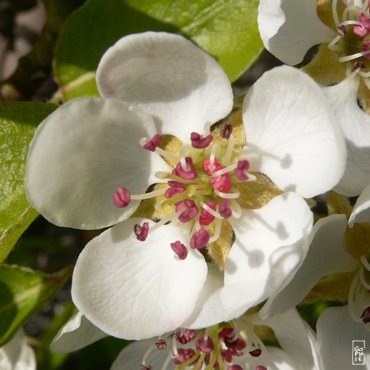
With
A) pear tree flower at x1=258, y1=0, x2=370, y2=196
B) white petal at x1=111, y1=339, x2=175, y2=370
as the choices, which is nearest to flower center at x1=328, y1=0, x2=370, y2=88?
pear tree flower at x1=258, y1=0, x2=370, y2=196

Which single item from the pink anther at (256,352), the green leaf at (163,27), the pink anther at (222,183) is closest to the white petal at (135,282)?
the pink anther at (222,183)

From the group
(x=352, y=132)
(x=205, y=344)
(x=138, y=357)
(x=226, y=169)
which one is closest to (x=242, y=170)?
(x=226, y=169)

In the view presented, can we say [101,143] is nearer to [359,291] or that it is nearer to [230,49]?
[230,49]

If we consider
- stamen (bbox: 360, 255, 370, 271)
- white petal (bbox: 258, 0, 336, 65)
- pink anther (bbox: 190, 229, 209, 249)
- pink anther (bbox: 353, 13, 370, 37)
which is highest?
white petal (bbox: 258, 0, 336, 65)

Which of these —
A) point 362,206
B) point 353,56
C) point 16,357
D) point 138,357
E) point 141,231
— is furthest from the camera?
point 16,357

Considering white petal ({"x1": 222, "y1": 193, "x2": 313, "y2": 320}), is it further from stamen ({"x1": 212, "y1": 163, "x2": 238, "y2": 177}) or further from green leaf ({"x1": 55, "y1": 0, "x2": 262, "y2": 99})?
green leaf ({"x1": 55, "y1": 0, "x2": 262, "y2": 99})

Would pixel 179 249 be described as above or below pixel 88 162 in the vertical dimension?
below

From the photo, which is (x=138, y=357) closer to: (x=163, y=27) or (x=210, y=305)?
(x=210, y=305)
